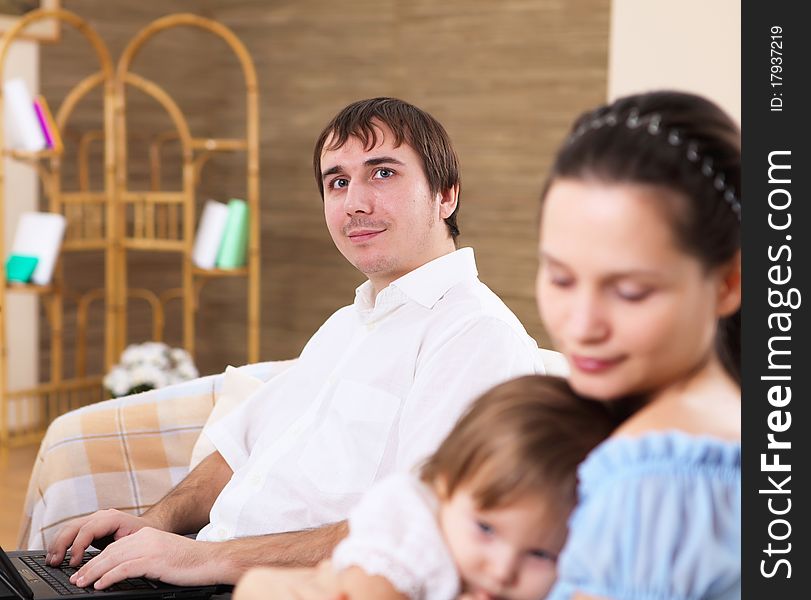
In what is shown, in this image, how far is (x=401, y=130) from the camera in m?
2.07

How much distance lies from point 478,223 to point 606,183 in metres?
4.02

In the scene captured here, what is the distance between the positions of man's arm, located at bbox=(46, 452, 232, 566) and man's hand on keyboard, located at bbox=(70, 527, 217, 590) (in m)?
0.18

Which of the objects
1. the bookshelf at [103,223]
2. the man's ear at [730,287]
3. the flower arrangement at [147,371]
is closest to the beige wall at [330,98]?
the bookshelf at [103,223]

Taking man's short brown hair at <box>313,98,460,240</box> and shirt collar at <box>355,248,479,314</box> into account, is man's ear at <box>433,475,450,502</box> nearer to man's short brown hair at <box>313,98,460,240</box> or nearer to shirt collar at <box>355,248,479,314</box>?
shirt collar at <box>355,248,479,314</box>

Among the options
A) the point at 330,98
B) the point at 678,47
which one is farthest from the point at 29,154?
the point at 678,47

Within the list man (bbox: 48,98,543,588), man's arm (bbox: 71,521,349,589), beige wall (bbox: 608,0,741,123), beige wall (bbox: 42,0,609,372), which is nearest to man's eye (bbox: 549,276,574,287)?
man (bbox: 48,98,543,588)

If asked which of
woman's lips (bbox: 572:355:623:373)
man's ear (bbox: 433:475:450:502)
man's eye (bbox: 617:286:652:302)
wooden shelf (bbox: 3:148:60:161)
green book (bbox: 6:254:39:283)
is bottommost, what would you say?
man's ear (bbox: 433:475:450:502)

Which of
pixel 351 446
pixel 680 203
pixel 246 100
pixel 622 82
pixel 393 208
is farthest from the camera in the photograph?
pixel 246 100

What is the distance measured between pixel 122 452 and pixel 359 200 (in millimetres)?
926

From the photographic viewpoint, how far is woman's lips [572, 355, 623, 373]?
94 cm
